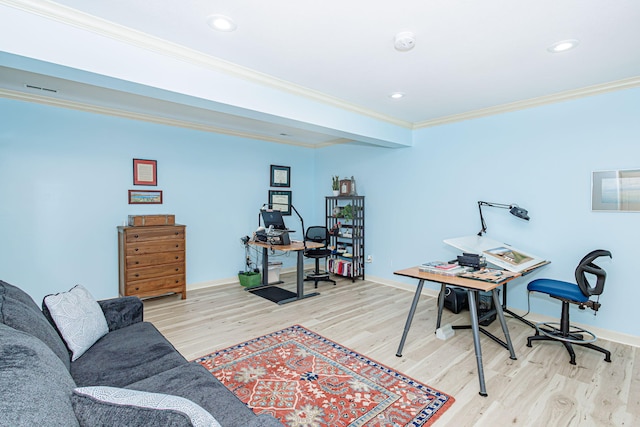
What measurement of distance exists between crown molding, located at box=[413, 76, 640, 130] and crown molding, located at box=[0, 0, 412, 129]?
1.79 m

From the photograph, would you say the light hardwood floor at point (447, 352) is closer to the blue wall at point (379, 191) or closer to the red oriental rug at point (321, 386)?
the red oriental rug at point (321, 386)

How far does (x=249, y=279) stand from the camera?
490cm

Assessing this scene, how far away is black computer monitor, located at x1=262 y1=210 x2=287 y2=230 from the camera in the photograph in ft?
15.3

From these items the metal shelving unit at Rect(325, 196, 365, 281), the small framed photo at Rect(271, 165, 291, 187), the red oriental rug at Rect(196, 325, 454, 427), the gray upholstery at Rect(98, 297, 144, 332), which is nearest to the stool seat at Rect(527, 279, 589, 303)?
the red oriental rug at Rect(196, 325, 454, 427)

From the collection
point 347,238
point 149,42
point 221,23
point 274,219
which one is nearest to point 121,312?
point 149,42

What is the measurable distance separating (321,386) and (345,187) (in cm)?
364

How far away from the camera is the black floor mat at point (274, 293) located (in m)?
4.38

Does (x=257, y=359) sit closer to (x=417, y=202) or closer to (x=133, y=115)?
(x=417, y=202)

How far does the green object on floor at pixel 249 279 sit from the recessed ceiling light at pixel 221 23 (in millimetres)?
3574

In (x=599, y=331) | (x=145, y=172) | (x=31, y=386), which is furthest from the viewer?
(x=145, y=172)

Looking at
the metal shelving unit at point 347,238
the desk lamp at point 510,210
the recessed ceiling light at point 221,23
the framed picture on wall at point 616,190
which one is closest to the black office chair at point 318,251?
the metal shelving unit at point 347,238

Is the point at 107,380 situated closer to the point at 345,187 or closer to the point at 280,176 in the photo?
the point at 345,187

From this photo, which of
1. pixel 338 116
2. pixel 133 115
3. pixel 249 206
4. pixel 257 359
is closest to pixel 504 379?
pixel 257 359

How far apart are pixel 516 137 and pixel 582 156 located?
0.68m
